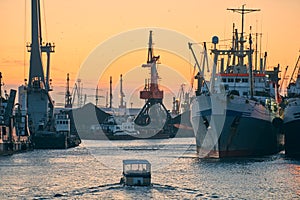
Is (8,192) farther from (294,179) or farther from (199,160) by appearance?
(199,160)

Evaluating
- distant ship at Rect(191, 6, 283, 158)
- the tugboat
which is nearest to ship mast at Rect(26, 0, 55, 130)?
the tugboat

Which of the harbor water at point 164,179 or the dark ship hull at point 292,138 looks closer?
the harbor water at point 164,179

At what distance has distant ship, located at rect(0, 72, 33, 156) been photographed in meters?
116

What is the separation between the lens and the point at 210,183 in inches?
2685

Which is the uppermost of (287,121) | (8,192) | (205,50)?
(205,50)

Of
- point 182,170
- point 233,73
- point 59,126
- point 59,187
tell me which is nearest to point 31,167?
point 182,170

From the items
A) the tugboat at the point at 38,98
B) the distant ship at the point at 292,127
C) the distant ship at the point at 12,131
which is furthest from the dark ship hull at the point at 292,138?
the tugboat at the point at 38,98

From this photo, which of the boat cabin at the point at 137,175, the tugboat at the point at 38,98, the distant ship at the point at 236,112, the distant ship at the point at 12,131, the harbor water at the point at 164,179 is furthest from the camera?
the tugboat at the point at 38,98

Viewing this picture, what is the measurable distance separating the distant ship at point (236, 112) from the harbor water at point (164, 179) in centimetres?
166

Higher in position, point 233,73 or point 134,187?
point 233,73

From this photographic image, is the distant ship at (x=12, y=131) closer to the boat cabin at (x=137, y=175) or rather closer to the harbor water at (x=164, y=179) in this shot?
the harbor water at (x=164, y=179)

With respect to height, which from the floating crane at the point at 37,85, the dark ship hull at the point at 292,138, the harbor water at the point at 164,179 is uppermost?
the floating crane at the point at 37,85

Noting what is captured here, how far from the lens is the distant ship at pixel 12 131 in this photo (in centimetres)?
11637

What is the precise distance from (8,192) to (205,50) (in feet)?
159
